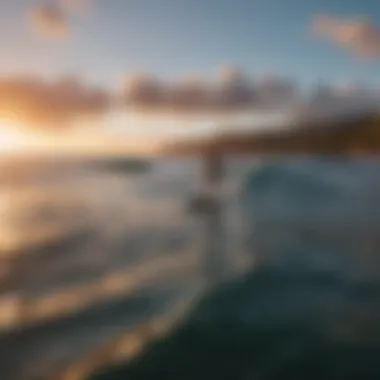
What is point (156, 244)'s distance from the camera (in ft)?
4.16

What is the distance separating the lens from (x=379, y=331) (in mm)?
1224

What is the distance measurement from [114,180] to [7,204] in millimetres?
288

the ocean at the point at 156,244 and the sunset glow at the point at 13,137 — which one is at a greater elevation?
the sunset glow at the point at 13,137

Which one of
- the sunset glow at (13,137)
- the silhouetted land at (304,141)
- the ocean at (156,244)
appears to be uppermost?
the sunset glow at (13,137)

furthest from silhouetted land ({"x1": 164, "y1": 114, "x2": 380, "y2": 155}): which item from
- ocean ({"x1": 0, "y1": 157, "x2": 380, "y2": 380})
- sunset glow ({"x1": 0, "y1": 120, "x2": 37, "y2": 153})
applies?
sunset glow ({"x1": 0, "y1": 120, "x2": 37, "y2": 153})

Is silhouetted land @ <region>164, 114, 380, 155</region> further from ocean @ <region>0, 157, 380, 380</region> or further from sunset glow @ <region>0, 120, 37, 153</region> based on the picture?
sunset glow @ <region>0, 120, 37, 153</region>

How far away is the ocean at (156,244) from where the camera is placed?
122cm

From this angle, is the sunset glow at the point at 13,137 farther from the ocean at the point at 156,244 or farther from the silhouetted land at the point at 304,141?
the silhouetted land at the point at 304,141

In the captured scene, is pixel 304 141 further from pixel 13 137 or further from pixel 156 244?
Answer: pixel 13 137

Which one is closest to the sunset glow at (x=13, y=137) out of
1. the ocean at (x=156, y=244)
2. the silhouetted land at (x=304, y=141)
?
the ocean at (x=156, y=244)

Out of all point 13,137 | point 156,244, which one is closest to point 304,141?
point 156,244

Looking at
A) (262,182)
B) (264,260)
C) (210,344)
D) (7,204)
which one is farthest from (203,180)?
(7,204)

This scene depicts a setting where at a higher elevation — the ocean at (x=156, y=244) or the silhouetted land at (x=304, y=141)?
the silhouetted land at (x=304, y=141)

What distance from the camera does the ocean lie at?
1225 millimetres
